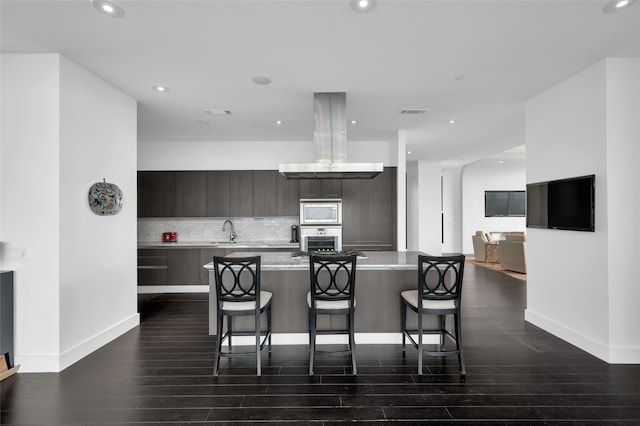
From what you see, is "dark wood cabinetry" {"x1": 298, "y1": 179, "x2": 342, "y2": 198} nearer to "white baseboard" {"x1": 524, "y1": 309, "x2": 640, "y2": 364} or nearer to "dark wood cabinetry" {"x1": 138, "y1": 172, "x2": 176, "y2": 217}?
"dark wood cabinetry" {"x1": 138, "y1": 172, "x2": 176, "y2": 217}

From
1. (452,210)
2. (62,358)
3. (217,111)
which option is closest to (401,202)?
(217,111)

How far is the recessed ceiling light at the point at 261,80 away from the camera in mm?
3578

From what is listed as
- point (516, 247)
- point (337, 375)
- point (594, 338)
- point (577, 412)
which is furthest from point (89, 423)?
point (516, 247)

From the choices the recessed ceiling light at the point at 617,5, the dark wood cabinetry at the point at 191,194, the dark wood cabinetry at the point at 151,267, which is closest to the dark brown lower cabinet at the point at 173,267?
the dark wood cabinetry at the point at 151,267

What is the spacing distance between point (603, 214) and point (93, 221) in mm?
5316

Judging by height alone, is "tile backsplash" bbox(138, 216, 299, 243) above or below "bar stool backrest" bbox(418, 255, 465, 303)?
above

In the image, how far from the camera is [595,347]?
3.31 m

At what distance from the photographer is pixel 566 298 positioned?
3.74 metres

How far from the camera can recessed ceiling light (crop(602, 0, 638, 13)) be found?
7.61 feet

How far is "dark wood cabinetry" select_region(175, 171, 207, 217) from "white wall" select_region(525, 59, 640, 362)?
590 centimetres

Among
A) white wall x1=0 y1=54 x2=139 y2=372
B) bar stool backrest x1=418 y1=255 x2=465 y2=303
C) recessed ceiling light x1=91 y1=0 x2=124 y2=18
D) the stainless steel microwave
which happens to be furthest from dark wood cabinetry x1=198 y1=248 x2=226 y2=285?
recessed ceiling light x1=91 y1=0 x2=124 y2=18

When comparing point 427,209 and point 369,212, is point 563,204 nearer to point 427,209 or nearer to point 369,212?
point 369,212

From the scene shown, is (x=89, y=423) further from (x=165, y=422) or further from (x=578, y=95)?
(x=578, y=95)

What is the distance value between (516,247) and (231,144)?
6.95 metres
